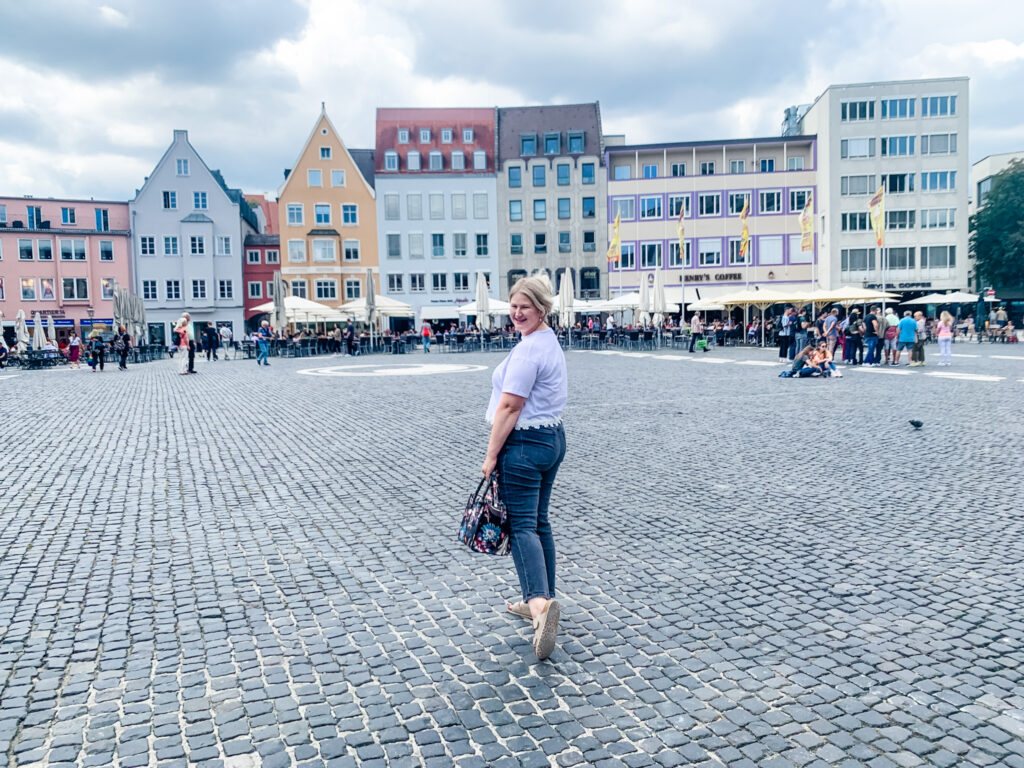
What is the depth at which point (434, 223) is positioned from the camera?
6469 cm

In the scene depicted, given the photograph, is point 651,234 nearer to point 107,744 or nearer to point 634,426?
point 634,426

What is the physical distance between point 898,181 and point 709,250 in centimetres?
1553

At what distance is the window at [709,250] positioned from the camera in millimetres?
62438

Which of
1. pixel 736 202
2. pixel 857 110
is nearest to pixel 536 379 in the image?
pixel 736 202

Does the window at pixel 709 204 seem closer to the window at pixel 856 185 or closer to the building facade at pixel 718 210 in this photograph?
the building facade at pixel 718 210

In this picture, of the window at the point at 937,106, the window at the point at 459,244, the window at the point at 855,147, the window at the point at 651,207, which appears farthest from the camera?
the window at the point at 459,244

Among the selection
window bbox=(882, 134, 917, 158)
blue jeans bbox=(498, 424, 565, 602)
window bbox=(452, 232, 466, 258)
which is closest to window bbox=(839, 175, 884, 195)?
window bbox=(882, 134, 917, 158)

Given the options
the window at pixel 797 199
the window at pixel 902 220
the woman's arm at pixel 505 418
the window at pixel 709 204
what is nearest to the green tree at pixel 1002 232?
the window at pixel 902 220

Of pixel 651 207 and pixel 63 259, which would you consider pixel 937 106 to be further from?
pixel 63 259

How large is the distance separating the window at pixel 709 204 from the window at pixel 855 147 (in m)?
9.87

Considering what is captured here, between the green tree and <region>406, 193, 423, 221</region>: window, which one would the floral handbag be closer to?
<region>406, 193, 423, 221</region>: window

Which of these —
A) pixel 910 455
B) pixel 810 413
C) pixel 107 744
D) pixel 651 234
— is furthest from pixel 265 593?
pixel 651 234

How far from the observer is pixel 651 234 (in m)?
63.0

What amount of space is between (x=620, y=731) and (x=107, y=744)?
197cm
